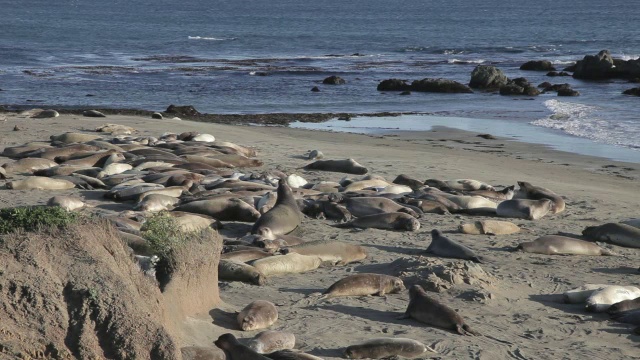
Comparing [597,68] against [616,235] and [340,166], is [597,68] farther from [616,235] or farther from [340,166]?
[616,235]

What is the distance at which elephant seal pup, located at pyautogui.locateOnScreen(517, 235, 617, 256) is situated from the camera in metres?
8.24

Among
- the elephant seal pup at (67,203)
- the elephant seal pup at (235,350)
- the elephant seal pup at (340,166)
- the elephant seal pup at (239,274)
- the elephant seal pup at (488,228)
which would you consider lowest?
the elephant seal pup at (340,166)

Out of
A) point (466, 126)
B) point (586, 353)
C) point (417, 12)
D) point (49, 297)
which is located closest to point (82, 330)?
point (49, 297)

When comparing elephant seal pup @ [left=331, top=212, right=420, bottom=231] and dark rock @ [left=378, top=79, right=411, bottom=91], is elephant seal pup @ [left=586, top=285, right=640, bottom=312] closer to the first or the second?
elephant seal pup @ [left=331, top=212, right=420, bottom=231]

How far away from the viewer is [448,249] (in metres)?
7.81

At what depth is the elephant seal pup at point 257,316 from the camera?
5.29 m

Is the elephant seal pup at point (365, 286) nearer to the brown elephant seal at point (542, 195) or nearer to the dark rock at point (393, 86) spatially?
the brown elephant seal at point (542, 195)

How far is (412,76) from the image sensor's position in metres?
35.9

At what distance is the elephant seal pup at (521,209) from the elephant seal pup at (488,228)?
2.45 ft

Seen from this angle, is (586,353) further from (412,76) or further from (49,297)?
(412,76)

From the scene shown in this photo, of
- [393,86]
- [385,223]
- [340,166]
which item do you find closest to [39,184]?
[385,223]

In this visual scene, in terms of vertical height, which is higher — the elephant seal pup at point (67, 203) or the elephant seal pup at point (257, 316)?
the elephant seal pup at point (257, 316)

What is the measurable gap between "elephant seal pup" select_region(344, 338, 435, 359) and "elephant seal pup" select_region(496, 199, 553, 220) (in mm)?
5057

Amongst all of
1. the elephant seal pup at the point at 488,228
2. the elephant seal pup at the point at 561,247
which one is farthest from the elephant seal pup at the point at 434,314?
the elephant seal pup at the point at 488,228
